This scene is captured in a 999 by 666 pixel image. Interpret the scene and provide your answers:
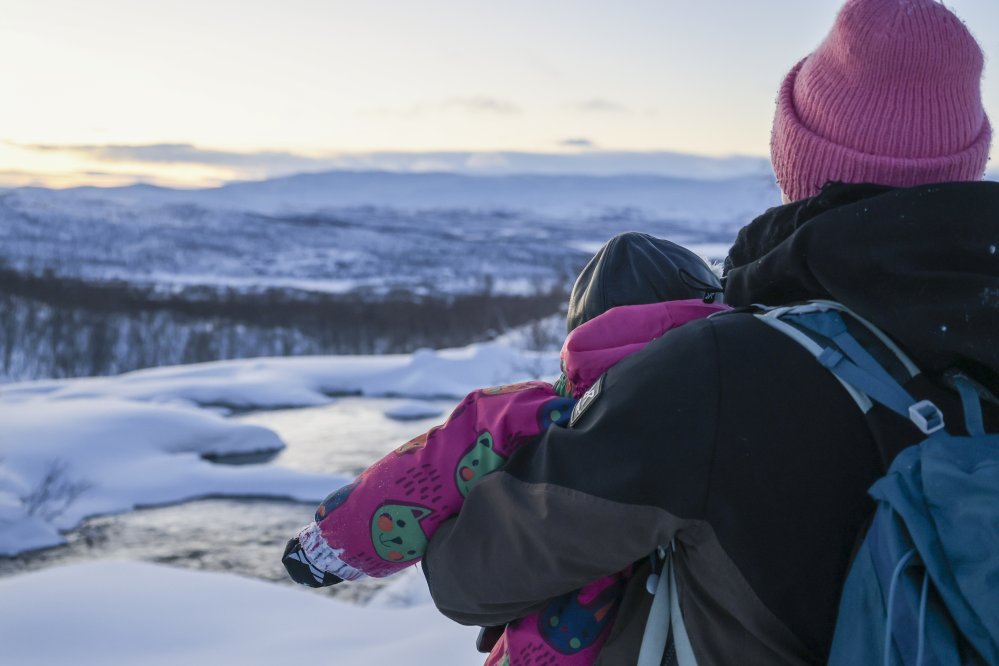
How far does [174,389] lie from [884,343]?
15.6 meters

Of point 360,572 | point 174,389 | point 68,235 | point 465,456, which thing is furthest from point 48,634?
point 68,235

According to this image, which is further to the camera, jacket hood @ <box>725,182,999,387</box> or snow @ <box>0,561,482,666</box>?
snow @ <box>0,561,482,666</box>

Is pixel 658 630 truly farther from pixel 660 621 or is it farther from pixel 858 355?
pixel 858 355

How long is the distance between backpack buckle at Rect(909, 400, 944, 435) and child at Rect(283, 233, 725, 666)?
33 centimetres

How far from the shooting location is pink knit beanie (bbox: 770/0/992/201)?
3.24ft

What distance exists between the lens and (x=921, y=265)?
83cm

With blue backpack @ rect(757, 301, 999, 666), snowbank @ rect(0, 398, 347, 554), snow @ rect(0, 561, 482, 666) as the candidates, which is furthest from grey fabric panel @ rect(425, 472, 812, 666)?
snowbank @ rect(0, 398, 347, 554)

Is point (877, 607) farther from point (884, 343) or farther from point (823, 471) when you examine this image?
point (884, 343)

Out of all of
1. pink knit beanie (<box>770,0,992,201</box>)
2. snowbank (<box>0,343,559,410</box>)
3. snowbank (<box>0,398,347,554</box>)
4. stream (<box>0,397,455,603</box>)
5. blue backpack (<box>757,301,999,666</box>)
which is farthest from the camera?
snowbank (<box>0,343,559,410</box>)

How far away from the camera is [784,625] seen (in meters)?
0.88

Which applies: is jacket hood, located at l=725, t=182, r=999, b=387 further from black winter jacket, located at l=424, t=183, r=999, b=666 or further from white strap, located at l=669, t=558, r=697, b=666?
white strap, located at l=669, t=558, r=697, b=666

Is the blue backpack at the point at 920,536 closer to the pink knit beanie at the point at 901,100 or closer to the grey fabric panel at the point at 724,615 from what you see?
the grey fabric panel at the point at 724,615

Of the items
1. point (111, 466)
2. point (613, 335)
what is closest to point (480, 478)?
point (613, 335)

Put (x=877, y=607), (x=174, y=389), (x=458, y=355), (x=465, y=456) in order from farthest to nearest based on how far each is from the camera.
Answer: (x=458, y=355) → (x=174, y=389) → (x=465, y=456) → (x=877, y=607)
